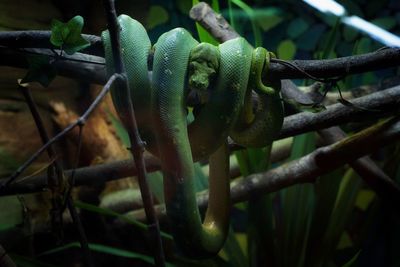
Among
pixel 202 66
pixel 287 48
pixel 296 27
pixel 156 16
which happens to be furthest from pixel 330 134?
pixel 202 66

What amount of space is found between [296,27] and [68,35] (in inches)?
70.3

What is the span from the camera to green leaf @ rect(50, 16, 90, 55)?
43.6 inches

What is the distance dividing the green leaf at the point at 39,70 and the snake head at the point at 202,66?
40cm

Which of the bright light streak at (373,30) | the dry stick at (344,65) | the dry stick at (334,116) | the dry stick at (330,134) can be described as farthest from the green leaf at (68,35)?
the dry stick at (330,134)

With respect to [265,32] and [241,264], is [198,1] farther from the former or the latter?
[241,264]

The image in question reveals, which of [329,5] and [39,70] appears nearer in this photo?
[39,70]

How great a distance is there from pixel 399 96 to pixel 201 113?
94 cm

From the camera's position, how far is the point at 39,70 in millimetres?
1181

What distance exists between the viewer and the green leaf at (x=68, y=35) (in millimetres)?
1108

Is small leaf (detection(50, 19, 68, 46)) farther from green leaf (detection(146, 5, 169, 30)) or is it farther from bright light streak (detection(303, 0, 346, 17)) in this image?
bright light streak (detection(303, 0, 346, 17))

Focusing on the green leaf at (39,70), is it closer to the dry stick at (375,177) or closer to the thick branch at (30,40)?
the thick branch at (30,40)

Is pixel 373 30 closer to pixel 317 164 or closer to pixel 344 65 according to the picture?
pixel 344 65

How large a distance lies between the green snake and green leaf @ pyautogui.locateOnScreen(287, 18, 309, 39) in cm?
130

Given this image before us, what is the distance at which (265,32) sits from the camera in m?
2.59
